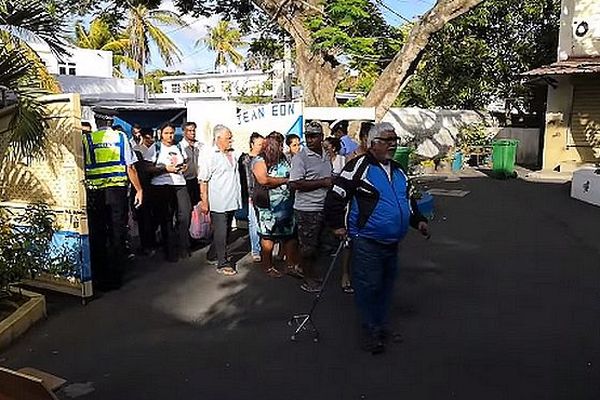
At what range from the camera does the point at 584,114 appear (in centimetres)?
2027

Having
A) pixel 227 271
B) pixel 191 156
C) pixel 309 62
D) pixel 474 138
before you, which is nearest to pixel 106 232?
pixel 227 271

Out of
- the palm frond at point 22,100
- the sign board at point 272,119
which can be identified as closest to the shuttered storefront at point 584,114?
the sign board at point 272,119

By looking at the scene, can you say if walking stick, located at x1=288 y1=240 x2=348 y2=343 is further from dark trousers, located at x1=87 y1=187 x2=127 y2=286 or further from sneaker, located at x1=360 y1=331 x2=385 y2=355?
dark trousers, located at x1=87 y1=187 x2=127 y2=286

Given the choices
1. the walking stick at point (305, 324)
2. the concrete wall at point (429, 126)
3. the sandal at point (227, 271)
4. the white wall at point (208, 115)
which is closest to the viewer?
the walking stick at point (305, 324)

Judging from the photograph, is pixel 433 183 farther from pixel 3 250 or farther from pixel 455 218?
pixel 3 250

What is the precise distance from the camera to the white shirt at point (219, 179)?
7504 mm

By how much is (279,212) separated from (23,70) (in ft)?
9.81

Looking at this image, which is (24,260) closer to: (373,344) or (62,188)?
(62,188)

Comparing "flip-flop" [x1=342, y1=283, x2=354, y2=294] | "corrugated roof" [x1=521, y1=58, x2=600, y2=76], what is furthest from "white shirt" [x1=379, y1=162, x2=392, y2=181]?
"corrugated roof" [x1=521, y1=58, x2=600, y2=76]

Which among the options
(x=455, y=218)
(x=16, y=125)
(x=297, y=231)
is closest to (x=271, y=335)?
(x=297, y=231)

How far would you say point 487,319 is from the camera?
5.95 metres

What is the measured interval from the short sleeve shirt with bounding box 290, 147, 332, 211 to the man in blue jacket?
143cm

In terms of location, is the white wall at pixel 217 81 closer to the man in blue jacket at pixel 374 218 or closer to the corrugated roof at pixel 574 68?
the corrugated roof at pixel 574 68

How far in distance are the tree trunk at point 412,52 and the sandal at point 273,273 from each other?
5016 millimetres
